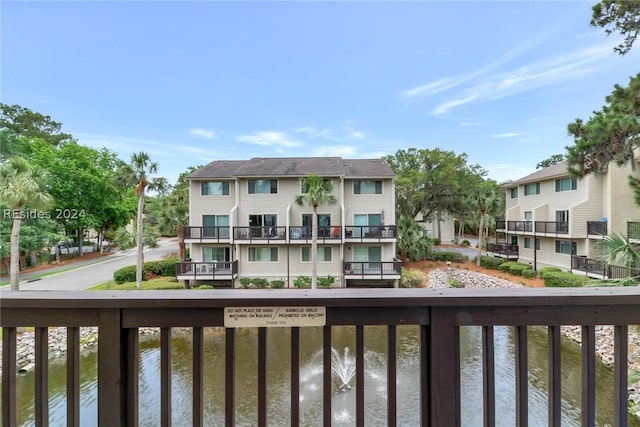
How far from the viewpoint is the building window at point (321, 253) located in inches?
559

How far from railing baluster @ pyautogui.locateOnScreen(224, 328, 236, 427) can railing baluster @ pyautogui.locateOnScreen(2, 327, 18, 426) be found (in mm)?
832

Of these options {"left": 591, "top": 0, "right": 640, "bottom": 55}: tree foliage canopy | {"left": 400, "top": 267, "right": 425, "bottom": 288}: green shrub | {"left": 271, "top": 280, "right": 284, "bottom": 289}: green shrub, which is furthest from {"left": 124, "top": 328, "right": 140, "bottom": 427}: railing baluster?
{"left": 400, "top": 267, "right": 425, "bottom": 288}: green shrub

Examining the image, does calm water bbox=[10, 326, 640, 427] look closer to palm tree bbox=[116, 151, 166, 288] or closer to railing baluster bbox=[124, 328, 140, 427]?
railing baluster bbox=[124, 328, 140, 427]

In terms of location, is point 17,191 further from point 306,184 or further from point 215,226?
point 306,184

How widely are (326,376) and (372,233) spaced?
43.4 ft

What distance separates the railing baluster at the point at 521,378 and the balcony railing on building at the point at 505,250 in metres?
21.3

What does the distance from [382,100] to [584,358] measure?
19.1 m

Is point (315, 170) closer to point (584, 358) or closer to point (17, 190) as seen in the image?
point (17, 190)

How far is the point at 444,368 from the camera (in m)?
1.13

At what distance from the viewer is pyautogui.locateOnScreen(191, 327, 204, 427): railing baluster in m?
1.15

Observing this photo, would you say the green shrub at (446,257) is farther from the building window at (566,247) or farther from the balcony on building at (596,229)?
the balcony on building at (596,229)

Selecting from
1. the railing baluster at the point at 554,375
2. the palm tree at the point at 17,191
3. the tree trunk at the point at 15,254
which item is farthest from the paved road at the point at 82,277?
the railing baluster at the point at 554,375

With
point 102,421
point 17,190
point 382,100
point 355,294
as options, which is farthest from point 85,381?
point 382,100

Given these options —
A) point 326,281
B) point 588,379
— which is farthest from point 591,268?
point 588,379
